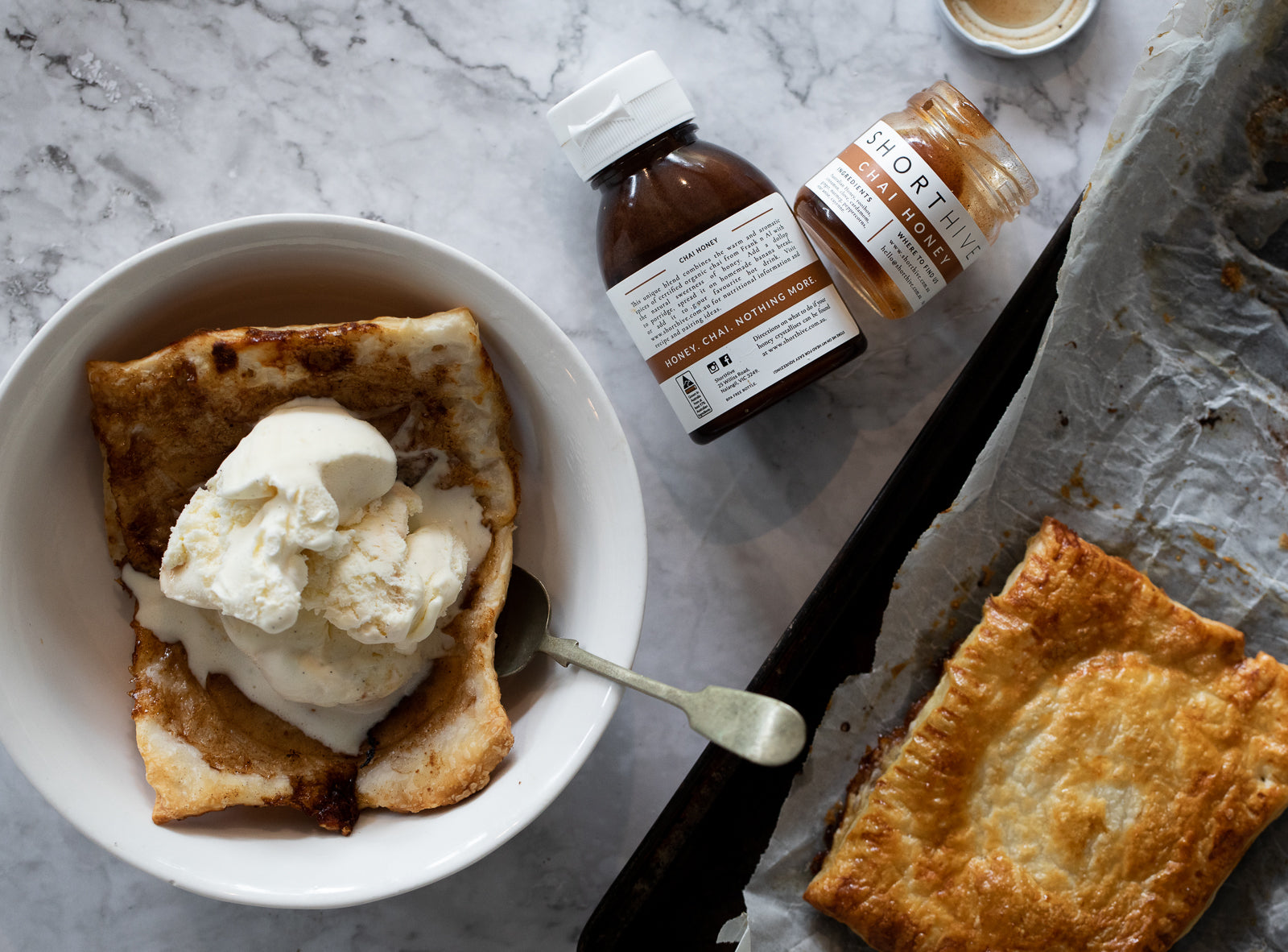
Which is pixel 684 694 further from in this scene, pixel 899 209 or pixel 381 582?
pixel 899 209

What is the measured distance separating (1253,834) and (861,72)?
1.37m

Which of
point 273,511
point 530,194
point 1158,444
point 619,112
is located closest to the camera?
point 273,511

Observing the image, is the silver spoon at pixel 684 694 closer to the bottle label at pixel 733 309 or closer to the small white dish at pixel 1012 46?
the bottle label at pixel 733 309

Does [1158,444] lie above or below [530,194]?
below

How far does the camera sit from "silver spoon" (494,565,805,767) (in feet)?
3.84

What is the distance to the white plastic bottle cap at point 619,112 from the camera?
4.36 feet

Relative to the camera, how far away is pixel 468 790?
128 centimetres

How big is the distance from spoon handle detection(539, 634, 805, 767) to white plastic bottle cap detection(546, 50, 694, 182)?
73cm

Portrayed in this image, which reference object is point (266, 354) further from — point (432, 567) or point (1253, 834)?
point (1253, 834)

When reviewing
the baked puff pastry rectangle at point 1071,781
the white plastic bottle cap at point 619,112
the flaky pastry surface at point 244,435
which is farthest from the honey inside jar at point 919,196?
the flaky pastry surface at point 244,435

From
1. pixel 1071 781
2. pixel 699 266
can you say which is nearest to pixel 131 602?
pixel 699 266

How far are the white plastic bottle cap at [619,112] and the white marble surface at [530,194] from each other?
8.9 inches

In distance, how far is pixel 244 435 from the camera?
1.34 metres

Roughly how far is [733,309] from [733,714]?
23.1 inches
